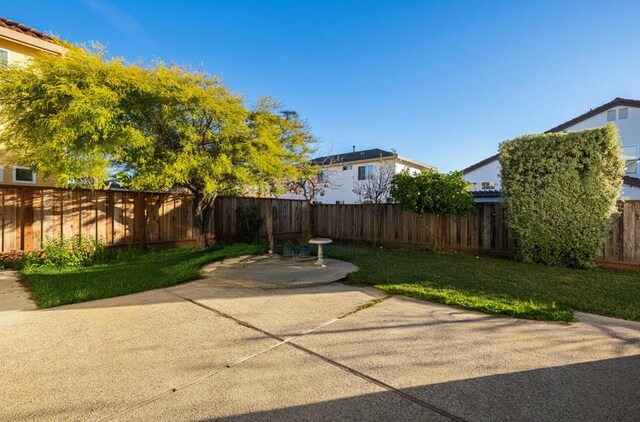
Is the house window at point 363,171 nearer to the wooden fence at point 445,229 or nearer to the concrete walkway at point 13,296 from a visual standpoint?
the wooden fence at point 445,229

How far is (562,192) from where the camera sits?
7297 mm

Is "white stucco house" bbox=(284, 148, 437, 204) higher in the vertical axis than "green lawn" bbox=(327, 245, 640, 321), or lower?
higher

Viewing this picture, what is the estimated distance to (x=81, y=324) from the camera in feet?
12.2

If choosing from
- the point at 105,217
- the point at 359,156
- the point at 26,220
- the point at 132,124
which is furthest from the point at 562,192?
the point at 359,156

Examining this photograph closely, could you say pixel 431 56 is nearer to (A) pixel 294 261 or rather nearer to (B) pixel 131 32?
(A) pixel 294 261

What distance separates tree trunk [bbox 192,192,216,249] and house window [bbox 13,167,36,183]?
5055 millimetres

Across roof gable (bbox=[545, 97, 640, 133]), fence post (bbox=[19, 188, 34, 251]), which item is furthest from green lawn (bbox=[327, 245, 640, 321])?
roof gable (bbox=[545, 97, 640, 133])

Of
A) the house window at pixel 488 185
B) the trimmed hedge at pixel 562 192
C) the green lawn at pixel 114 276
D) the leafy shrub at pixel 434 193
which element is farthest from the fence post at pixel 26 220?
the house window at pixel 488 185

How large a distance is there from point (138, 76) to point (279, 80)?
26.0 feet

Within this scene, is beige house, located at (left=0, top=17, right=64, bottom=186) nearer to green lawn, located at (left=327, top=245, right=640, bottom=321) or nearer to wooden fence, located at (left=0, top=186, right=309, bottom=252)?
wooden fence, located at (left=0, top=186, right=309, bottom=252)

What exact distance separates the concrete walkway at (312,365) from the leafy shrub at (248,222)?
24.2 feet

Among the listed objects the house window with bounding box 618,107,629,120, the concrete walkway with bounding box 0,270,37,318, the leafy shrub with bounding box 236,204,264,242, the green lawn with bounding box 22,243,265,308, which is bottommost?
the concrete walkway with bounding box 0,270,37,318

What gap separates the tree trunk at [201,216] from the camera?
939 cm

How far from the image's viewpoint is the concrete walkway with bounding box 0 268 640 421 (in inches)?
83.2
